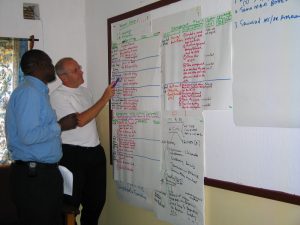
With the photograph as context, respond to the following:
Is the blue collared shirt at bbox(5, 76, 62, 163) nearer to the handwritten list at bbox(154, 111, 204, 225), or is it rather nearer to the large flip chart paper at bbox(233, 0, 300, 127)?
the handwritten list at bbox(154, 111, 204, 225)

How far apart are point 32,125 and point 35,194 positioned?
1.38 feet

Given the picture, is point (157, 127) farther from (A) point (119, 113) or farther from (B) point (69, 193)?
(B) point (69, 193)

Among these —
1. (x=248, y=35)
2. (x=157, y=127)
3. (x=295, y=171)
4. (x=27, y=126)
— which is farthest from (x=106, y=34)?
(x=295, y=171)

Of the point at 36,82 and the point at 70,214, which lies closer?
the point at 36,82

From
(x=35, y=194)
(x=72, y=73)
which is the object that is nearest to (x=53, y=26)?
(x=72, y=73)

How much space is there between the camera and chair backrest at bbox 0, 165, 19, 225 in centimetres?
284

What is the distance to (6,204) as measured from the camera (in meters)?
2.88

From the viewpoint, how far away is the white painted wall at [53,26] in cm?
307

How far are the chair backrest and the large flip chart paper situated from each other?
6.53 feet

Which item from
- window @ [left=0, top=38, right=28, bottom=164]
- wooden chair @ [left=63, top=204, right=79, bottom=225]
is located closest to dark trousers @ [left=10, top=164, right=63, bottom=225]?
wooden chair @ [left=63, top=204, right=79, bottom=225]

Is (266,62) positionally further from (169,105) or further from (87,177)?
(87,177)

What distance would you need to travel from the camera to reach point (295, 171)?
158 centimetres

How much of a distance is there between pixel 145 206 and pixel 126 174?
0.99ft

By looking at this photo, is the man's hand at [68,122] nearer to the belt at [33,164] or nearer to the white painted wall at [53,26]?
the belt at [33,164]
